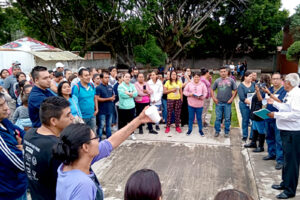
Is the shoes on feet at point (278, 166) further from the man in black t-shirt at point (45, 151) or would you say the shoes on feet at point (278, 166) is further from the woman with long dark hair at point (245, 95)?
the man in black t-shirt at point (45, 151)

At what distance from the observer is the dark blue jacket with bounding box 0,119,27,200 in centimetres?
234

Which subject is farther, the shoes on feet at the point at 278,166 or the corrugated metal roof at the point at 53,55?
the corrugated metal roof at the point at 53,55

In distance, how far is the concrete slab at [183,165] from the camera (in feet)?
13.7

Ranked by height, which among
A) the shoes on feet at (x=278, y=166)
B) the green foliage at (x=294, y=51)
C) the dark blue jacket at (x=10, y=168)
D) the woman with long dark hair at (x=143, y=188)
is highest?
the green foliage at (x=294, y=51)

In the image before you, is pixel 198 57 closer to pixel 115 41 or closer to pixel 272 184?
pixel 115 41

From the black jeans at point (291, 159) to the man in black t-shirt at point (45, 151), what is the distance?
10.6 feet

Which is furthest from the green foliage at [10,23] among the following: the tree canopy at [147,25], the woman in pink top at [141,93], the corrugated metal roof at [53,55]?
the woman in pink top at [141,93]

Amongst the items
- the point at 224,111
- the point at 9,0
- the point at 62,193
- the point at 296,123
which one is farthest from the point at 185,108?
the point at 9,0

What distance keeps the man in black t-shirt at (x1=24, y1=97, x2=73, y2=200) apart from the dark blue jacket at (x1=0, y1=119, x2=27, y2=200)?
0.34 m

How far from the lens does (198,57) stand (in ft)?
103

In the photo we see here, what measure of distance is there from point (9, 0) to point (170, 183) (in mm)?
17774

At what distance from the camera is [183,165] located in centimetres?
509

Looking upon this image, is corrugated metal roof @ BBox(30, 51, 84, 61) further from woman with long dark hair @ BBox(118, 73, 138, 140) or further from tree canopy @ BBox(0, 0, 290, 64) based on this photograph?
woman with long dark hair @ BBox(118, 73, 138, 140)

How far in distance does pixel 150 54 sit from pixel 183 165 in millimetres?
14224
